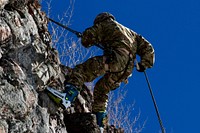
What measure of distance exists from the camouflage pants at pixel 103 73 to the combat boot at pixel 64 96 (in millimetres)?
214

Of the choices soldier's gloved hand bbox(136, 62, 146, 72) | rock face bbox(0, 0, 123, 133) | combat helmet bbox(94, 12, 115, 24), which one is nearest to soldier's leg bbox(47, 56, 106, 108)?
rock face bbox(0, 0, 123, 133)

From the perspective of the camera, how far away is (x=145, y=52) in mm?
9305

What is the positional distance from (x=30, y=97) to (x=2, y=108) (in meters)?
0.92

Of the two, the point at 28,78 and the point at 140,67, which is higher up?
the point at 140,67

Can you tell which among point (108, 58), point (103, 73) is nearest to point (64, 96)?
point (103, 73)

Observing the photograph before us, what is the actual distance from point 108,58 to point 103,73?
0.37 meters

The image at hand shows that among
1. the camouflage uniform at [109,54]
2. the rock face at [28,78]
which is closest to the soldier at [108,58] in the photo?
the camouflage uniform at [109,54]

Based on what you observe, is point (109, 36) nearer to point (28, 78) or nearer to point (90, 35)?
point (90, 35)

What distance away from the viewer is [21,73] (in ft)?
24.2

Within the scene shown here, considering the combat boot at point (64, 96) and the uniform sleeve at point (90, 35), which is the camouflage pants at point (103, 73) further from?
the uniform sleeve at point (90, 35)

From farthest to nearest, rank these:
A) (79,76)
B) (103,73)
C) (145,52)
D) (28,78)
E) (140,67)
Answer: (140,67)
(145,52)
(103,73)
(79,76)
(28,78)

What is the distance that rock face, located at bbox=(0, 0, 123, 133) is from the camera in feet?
21.2

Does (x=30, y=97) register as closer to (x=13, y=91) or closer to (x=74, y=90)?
(x=13, y=91)

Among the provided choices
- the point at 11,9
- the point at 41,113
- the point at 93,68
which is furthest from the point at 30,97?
the point at 11,9
